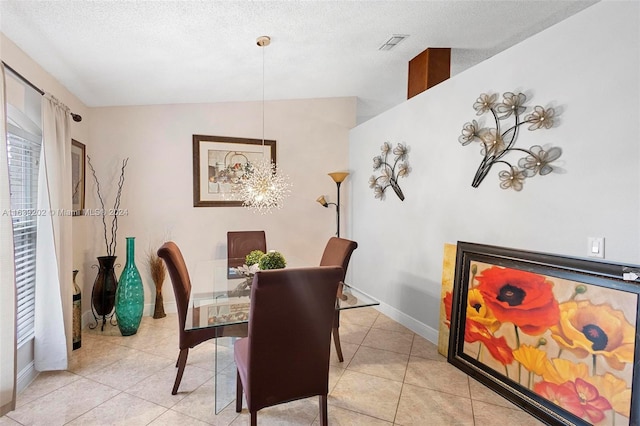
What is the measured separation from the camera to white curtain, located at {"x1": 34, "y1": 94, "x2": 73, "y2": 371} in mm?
2373

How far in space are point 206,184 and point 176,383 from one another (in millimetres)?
2361

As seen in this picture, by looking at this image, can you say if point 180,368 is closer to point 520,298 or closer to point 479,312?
point 479,312

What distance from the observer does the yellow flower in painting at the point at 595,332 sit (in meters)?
1.63

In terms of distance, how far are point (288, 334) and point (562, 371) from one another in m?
1.63

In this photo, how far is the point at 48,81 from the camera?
2639mm

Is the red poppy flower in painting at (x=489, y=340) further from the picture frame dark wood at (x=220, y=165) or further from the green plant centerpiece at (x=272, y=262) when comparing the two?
the picture frame dark wood at (x=220, y=165)

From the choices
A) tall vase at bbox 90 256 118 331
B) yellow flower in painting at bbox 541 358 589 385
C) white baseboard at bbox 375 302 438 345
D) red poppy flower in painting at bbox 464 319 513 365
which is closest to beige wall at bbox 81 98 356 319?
tall vase at bbox 90 256 118 331

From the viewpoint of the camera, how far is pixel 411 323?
11.1 feet

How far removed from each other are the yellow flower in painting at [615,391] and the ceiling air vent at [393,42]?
9.01ft

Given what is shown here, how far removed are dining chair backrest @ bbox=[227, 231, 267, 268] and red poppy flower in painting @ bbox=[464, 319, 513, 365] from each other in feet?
7.50

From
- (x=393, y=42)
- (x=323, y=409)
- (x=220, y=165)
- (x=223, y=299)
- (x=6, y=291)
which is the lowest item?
(x=323, y=409)

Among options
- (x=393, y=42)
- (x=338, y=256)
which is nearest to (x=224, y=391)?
(x=338, y=256)

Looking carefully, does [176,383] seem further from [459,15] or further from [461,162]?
[459,15]

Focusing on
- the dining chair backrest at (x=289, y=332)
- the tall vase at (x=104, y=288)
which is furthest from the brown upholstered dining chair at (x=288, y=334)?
the tall vase at (x=104, y=288)
